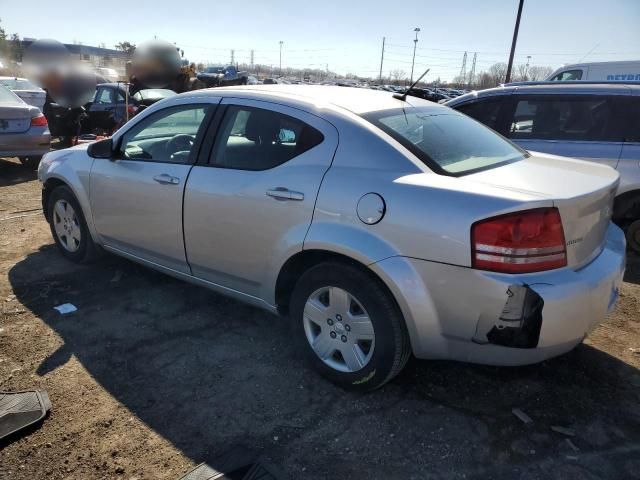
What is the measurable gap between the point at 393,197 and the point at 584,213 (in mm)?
950

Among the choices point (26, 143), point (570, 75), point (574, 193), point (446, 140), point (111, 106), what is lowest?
point (26, 143)

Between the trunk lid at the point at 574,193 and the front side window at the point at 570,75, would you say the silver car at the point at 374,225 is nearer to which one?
the trunk lid at the point at 574,193

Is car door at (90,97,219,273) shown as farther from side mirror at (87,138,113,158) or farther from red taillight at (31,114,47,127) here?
red taillight at (31,114,47,127)

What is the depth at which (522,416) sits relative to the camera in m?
2.64

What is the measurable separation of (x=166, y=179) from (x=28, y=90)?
9.76m

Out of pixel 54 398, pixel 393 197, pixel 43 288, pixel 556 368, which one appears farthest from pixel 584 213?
pixel 43 288

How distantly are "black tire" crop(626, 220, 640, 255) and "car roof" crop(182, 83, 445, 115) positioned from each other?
9.76ft

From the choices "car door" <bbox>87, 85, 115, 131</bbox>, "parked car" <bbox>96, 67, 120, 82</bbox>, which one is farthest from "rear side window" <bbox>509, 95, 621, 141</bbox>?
"parked car" <bbox>96, 67, 120, 82</bbox>

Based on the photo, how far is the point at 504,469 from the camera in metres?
2.29

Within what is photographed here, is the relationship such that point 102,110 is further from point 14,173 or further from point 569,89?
point 569,89

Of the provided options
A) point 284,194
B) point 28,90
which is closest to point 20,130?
A: point 28,90

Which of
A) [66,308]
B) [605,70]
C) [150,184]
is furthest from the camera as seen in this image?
[605,70]

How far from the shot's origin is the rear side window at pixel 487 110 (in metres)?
5.58

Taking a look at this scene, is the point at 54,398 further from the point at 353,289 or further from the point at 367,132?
the point at 367,132
